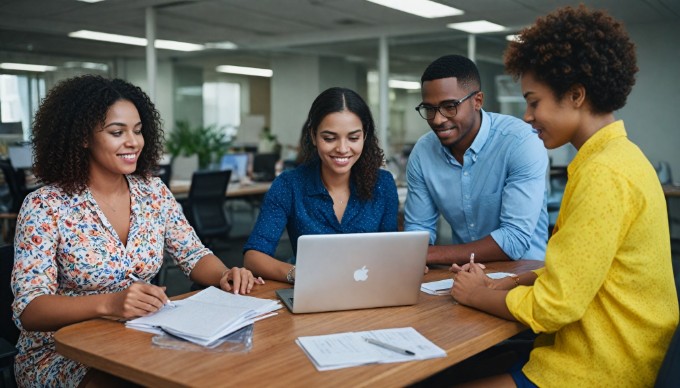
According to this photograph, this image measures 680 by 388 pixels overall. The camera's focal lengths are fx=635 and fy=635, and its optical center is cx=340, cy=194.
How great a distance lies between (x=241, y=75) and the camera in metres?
13.9

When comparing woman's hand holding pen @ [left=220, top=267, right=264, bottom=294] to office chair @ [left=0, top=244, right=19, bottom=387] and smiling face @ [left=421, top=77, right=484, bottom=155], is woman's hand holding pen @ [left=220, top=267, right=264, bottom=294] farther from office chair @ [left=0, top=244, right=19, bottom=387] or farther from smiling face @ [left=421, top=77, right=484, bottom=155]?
smiling face @ [left=421, top=77, right=484, bottom=155]

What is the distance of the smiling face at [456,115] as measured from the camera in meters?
2.51

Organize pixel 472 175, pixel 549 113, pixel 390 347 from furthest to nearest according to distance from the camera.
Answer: pixel 472 175 < pixel 549 113 < pixel 390 347

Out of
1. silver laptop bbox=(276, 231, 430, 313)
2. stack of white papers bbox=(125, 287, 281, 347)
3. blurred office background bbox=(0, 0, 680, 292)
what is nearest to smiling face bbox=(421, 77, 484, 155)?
silver laptop bbox=(276, 231, 430, 313)

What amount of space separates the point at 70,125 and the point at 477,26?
327 inches

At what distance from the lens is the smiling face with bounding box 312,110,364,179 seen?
2.41 metres

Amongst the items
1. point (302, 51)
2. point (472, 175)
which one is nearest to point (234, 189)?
point (472, 175)

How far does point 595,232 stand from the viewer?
147cm

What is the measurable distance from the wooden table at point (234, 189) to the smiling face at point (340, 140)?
13.1ft

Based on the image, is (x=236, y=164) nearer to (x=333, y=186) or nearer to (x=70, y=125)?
(x=333, y=186)

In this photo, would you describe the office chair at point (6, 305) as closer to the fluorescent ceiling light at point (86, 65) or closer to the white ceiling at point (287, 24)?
the white ceiling at point (287, 24)

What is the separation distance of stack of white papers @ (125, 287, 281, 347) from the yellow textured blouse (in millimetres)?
703

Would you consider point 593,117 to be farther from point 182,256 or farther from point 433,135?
point 182,256

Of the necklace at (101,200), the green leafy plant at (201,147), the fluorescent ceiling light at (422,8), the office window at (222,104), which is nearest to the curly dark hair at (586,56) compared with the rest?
the necklace at (101,200)
